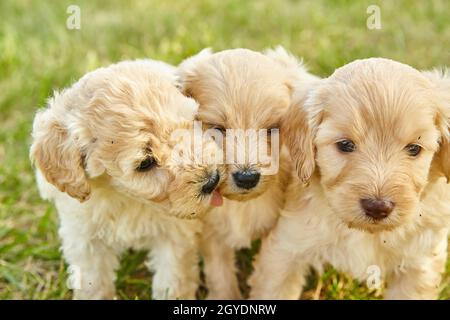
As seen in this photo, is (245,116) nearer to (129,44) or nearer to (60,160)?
(60,160)

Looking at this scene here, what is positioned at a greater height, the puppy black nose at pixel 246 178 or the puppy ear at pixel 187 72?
the puppy ear at pixel 187 72

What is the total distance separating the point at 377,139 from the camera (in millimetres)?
3139

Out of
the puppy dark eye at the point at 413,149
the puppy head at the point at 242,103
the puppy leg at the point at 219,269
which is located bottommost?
the puppy leg at the point at 219,269

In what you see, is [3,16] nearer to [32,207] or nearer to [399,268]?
[32,207]

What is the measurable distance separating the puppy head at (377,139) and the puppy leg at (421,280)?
0.60m

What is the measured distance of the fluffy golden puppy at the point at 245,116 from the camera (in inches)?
138

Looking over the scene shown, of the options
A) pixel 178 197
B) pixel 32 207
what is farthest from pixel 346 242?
pixel 32 207

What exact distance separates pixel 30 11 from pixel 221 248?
4416 mm

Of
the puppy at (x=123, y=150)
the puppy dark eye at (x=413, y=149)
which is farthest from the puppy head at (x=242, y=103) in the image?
the puppy dark eye at (x=413, y=149)

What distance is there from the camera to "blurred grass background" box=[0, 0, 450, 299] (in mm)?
4598

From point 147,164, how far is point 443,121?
1.56 meters

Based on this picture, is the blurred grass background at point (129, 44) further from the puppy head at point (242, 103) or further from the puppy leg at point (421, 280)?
the puppy head at point (242, 103)

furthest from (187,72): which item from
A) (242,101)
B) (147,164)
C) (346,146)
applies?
(346,146)

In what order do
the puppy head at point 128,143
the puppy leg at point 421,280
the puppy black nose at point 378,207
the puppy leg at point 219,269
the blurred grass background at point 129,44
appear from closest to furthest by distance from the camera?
the puppy black nose at point 378,207 < the puppy head at point 128,143 < the puppy leg at point 421,280 < the puppy leg at point 219,269 < the blurred grass background at point 129,44
